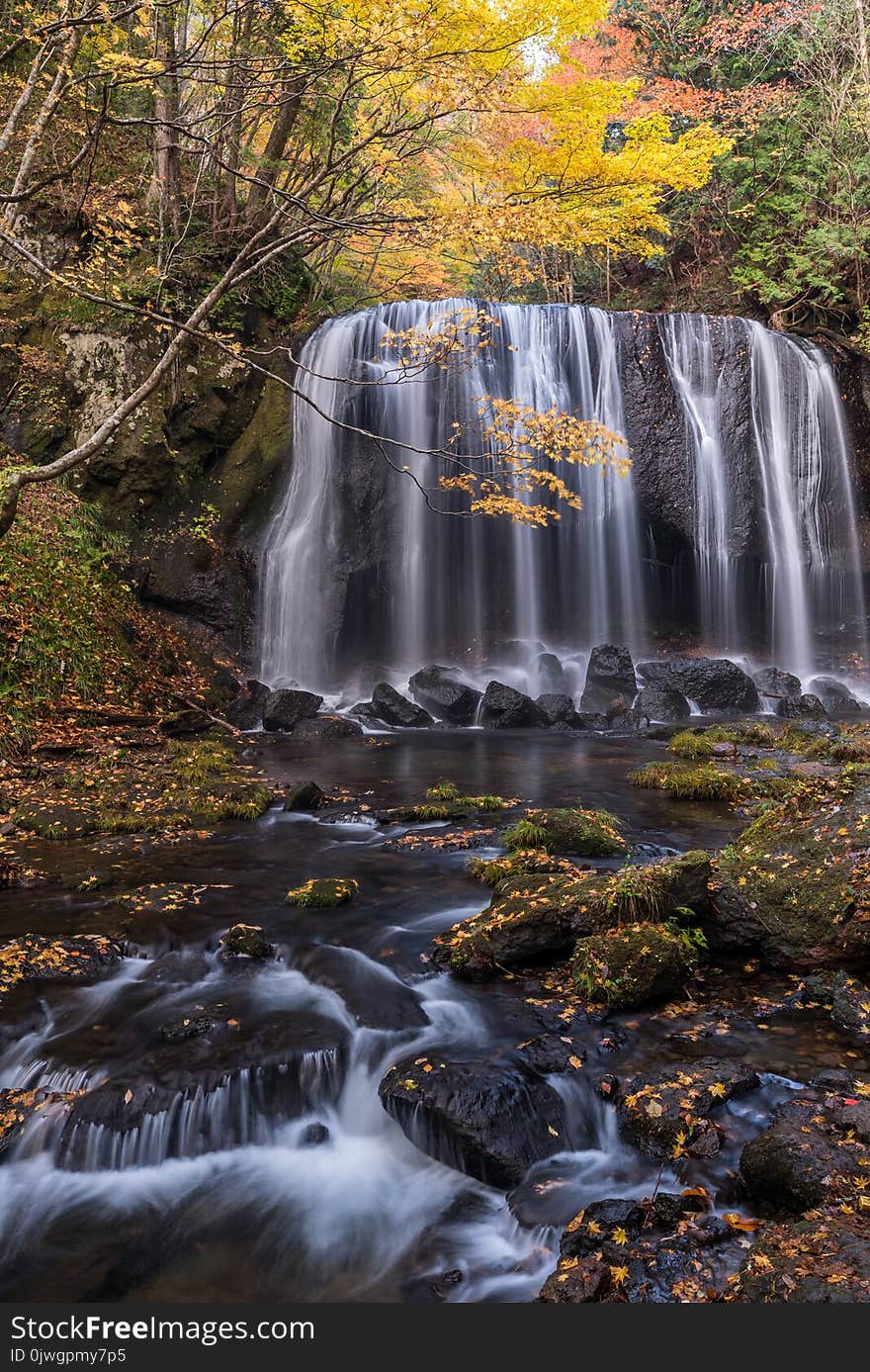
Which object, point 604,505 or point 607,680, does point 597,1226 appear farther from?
point 604,505

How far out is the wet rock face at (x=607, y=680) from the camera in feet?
47.2

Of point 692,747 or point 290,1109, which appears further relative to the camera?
point 692,747

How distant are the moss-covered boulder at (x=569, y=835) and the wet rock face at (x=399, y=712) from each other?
6905 mm

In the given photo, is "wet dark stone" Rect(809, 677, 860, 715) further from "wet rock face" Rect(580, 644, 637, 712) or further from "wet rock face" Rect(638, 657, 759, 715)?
"wet rock face" Rect(580, 644, 637, 712)

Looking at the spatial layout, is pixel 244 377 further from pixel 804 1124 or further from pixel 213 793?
pixel 804 1124

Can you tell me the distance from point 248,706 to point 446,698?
3.36 m

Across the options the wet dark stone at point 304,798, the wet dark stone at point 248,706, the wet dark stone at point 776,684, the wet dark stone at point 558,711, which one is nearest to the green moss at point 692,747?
the wet dark stone at point 558,711

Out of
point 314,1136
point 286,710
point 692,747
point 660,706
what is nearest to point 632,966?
point 314,1136

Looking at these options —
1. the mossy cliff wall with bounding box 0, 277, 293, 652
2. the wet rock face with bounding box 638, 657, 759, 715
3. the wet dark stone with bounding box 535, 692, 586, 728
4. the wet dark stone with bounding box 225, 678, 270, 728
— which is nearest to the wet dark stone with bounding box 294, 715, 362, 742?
the wet dark stone with bounding box 225, 678, 270, 728

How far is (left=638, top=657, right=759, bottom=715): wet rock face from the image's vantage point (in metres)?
14.3

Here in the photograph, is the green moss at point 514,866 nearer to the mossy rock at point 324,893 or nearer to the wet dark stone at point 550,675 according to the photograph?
the mossy rock at point 324,893

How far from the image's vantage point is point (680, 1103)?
339 centimetres

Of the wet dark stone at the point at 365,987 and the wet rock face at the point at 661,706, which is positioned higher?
the wet rock face at the point at 661,706

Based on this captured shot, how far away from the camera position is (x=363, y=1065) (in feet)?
13.2
